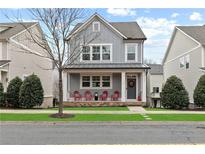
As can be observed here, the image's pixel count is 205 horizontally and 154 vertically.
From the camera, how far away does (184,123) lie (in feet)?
48.3

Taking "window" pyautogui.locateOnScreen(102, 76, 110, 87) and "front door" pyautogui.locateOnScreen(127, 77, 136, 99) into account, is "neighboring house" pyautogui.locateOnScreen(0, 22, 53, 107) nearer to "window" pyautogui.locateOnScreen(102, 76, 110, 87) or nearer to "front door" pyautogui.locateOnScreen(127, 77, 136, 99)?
"window" pyautogui.locateOnScreen(102, 76, 110, 87)

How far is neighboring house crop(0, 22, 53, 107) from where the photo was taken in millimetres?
24922

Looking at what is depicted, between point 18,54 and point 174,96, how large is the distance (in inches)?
504

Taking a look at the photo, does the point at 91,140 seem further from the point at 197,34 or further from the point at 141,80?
the point at 197,34

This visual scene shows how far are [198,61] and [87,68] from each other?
28.9 feet

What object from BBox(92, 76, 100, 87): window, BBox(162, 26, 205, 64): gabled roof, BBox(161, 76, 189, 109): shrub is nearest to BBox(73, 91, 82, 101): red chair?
BBox(92, 76, 100, 87): window

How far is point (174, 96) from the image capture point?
2173 centimetres

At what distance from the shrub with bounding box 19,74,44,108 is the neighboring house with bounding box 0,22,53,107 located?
1897 millimetres

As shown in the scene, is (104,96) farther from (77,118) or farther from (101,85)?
(77,118)

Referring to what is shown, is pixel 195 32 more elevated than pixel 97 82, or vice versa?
pixel 195 32

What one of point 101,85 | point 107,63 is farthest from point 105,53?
point 101,85

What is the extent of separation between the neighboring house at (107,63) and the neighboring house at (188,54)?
4.37 metres

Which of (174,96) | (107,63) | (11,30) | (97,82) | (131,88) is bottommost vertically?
(174,96)
